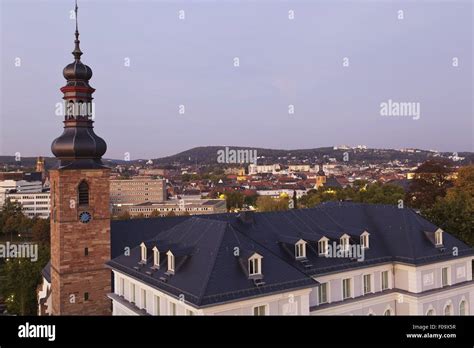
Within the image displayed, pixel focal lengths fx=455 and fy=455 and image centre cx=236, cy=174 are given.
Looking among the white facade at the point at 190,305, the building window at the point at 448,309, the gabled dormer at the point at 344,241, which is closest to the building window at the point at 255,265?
the white facade at the point at 190,305

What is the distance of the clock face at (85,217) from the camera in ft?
109

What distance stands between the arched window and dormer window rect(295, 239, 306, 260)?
52.4 feet

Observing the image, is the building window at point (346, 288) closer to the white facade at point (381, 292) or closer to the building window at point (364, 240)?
the white facade at point (381, 292)

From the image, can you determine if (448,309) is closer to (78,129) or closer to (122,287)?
(122,287)

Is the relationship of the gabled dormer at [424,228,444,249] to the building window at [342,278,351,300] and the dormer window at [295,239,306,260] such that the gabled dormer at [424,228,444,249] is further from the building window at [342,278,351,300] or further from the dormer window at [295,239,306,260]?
the dormer window at [295,239,306,260]

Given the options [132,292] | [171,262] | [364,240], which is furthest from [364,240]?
[132,292]

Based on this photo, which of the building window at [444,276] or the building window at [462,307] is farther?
the building window at [462,307]

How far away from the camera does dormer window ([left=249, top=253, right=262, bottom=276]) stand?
75.3 ft

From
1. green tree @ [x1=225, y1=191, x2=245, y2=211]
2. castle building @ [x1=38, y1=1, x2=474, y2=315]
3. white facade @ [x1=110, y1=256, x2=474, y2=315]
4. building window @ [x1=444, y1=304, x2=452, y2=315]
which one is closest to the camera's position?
castle building @ [x1=38, y1=1, x2=474, y2=315]

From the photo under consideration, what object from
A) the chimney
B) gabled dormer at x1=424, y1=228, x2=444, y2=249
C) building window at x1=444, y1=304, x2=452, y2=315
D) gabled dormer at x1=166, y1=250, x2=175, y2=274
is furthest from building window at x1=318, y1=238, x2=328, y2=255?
building window at x1=444, y1=304, x2=452, y2=315

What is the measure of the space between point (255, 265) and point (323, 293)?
23.9 ft

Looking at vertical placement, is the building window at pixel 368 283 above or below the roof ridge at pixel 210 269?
below

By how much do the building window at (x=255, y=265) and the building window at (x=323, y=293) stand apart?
666cm
